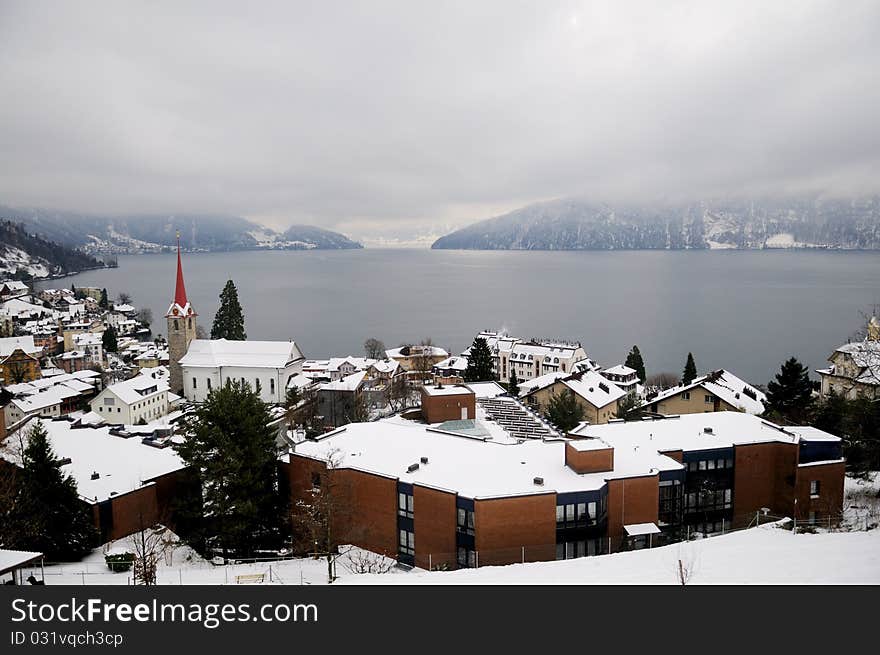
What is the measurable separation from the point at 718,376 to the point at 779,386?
6.31 metres

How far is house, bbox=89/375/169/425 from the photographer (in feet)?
123

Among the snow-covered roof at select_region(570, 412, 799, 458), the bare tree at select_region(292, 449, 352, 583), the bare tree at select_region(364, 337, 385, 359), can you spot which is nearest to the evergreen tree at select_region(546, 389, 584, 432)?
the snow-covered roof at select_region(570, 412, 799, 458)

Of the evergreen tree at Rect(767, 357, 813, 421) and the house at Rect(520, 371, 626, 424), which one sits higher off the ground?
the evergreen tree at Rect(767, 357, 813, 421)

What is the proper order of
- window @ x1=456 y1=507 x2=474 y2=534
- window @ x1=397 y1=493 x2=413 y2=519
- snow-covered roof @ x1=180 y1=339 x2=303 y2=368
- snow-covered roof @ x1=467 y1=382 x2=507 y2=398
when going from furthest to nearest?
snow-covered roof @ x1=180 y1=339 x2=303 y2=368 < snow-covered roof @ x1=467 y1=382 x2=507 y2=398 < window @ x1=397 y1=493 x2=413 y2=519 < window @ x1=456 y1=507 x2=474 y2=534

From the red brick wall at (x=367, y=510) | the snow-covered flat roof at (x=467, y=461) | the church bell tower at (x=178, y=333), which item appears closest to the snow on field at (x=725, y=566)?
the snow-covered flat roof at (x=467, y=461)

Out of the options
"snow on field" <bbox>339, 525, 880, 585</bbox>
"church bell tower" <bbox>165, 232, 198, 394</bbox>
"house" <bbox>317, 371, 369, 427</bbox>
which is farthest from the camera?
"church bell tower" <bbox>165, 232, 198, 394</bbox>

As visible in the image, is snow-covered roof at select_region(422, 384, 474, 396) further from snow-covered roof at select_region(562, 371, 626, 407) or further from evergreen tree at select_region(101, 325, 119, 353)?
evergreen tree at select_region(101, 325, 119, 353)

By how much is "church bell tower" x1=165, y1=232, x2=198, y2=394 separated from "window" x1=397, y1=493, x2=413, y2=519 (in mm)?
32673

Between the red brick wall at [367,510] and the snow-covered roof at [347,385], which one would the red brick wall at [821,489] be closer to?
the red brick wall at [367,510]

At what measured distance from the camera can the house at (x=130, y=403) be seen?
123 feet
